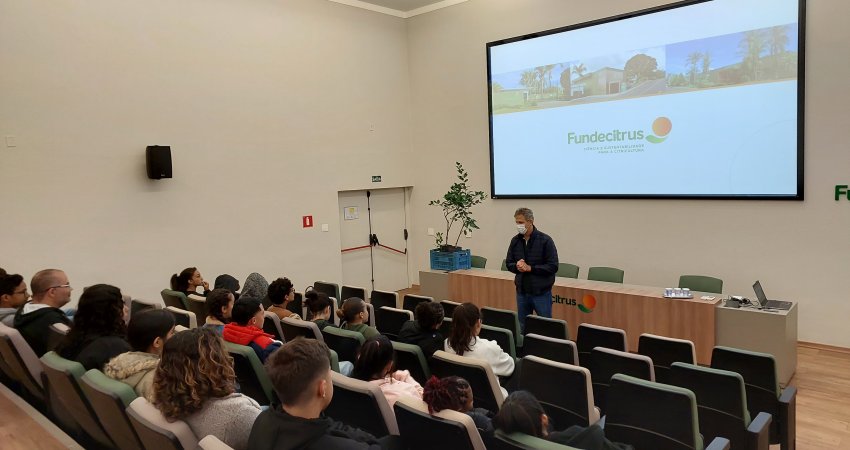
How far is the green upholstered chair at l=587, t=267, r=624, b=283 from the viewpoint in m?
6.84

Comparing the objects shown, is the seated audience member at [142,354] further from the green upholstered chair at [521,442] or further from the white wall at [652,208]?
the white wall at [652,208]

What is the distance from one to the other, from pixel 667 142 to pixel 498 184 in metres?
2.66

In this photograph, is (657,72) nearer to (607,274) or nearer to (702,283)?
(607,274)

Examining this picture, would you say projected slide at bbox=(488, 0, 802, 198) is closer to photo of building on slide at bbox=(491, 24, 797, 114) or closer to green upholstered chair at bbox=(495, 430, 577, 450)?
photo of building on slide at bbox=(491, 24, 797, 114)

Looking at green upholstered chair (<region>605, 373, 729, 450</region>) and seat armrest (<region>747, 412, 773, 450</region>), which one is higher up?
green upholstered chair (<region>605, 373, 729, 450</region>)

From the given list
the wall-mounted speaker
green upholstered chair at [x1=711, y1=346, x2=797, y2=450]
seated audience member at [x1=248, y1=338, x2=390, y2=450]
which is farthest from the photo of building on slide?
seated audience member at [x1=248, y1=338, x2=390, y2=450]

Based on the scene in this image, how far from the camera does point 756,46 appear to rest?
6504mm

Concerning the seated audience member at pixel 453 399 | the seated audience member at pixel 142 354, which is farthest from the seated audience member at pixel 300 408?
the seated audience member at pixel 142 354

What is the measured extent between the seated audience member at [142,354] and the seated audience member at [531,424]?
4.81 ft

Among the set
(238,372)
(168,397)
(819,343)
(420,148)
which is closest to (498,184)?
(420,148)

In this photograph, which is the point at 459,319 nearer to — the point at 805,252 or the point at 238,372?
the point at 238,372

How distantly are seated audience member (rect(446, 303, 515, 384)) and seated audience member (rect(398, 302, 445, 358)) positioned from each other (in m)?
0.09

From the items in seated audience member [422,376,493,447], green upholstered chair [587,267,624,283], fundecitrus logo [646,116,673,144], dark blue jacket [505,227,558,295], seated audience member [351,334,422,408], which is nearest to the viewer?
seated audience member [422,376,493,447]

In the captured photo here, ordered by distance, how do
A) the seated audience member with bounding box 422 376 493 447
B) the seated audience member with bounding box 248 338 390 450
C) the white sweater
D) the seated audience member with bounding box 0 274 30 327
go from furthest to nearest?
the seated audience member with bounding box 0 274 30 327 → the white sweater → the seated audience member with bounding box 422 376 493 447 → the seated audience member with bounding box 248 338 390 450
